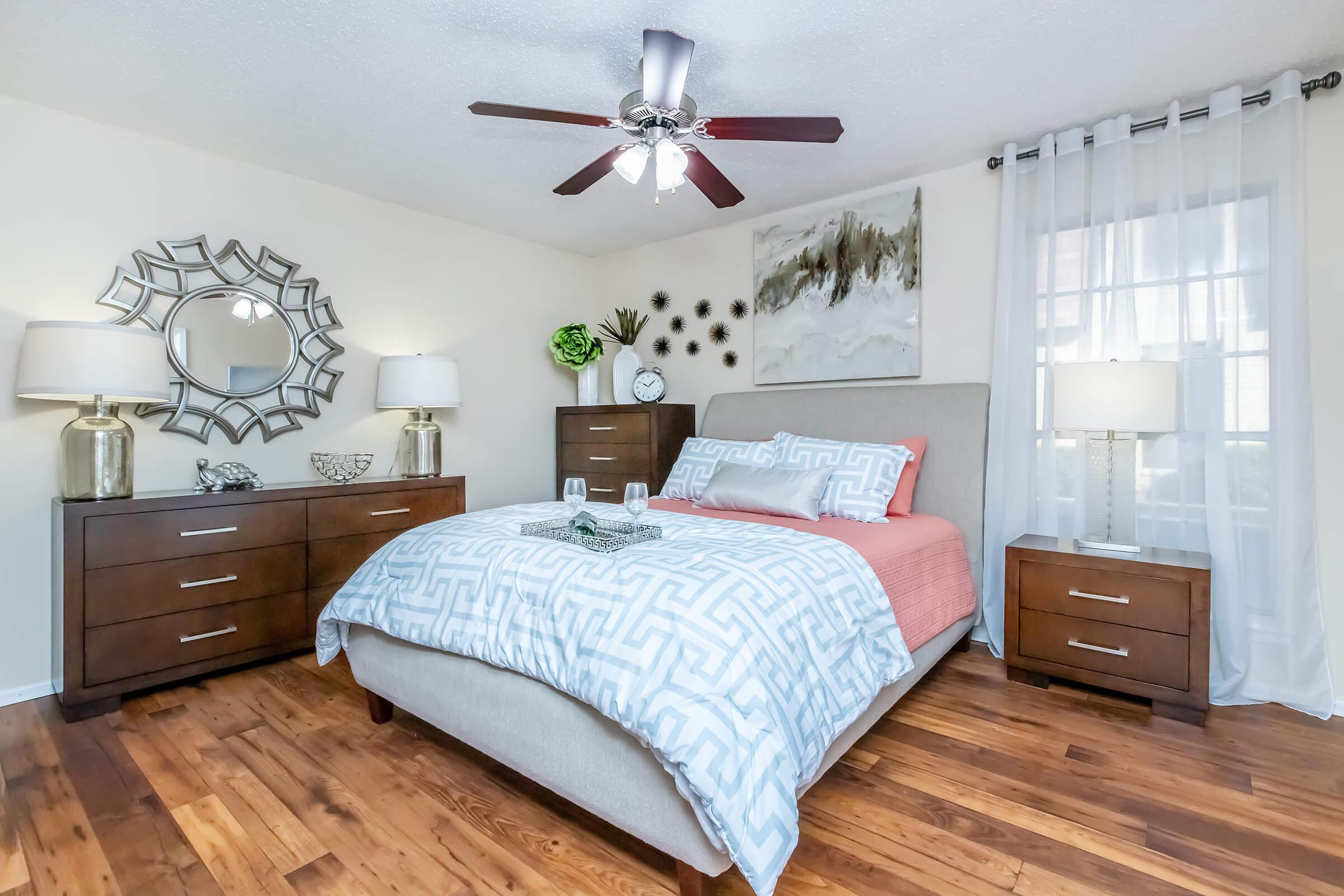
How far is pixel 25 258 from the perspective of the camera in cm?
256

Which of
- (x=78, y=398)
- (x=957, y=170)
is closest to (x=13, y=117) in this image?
(x=78, y=398)

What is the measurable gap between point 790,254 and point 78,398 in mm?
3426

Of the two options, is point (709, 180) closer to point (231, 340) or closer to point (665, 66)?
point (665, 66)

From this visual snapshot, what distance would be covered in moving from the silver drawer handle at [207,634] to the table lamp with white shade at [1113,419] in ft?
11.4

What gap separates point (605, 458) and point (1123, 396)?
2770 mm

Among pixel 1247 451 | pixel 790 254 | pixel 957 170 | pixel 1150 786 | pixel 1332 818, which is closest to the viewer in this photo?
pixel 1332 818

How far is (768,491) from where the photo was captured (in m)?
2.77

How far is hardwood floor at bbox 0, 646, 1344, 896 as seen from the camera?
59.1 inches

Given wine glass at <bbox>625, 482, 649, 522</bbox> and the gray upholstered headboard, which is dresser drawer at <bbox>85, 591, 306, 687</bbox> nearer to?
wine glass at <bbox>625, 482, 649, 522</bbox>

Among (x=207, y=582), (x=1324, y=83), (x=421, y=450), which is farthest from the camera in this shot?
(x=421, y=450)

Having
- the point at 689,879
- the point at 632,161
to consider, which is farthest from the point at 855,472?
the point at 689,879

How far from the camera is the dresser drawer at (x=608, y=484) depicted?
13.2 ft

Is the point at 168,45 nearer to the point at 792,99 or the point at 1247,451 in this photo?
the point at 792,99

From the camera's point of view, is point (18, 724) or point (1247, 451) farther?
point (1247, 451)
